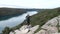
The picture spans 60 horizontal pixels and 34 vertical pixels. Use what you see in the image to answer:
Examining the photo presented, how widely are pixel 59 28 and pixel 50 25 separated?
1.93 m

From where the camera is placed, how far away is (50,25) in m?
27.6

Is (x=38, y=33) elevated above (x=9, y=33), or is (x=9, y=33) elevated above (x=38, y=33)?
(x=38, y=33)

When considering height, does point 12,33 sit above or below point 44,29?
below

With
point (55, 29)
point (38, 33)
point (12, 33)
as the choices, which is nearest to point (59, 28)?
point (55, 29)

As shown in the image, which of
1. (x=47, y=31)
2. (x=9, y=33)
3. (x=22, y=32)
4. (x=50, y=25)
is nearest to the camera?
(x=47, y=31)

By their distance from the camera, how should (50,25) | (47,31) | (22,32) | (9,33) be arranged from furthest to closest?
(9,33) → (22,32) → (50,25) → (47,31)

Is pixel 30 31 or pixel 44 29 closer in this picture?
pixel 44 29

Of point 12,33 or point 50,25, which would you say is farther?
point 12,33

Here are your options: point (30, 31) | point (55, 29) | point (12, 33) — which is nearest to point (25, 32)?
point (30, 31)

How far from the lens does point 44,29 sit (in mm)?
26656

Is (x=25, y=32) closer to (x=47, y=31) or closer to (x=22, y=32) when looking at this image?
(x=22, y=32)

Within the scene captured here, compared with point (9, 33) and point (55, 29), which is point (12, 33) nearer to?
point (9, 33)

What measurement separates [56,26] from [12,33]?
25.8 feet

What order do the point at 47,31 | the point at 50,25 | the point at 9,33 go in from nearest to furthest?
the point at 47,31
the point at 50,25
the point at 9,33
